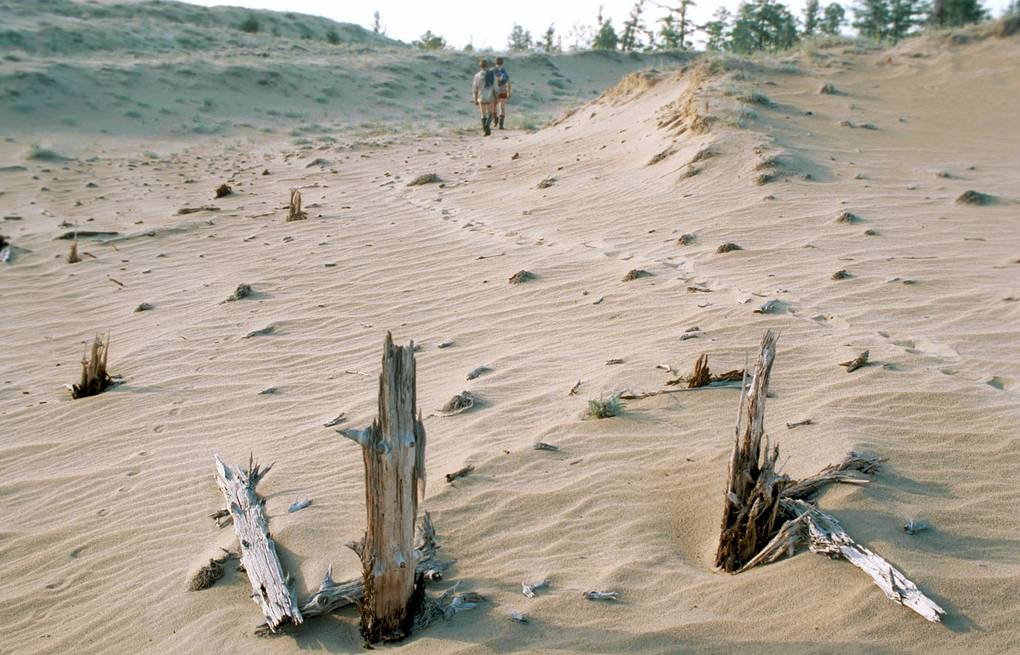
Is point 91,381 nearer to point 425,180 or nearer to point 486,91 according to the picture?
point 425,180

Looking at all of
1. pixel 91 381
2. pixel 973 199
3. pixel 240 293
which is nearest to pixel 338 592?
pixel 91 381

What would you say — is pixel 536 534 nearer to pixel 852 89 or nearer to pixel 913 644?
pixel 913 644

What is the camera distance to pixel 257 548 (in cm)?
345

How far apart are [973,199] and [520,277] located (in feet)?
13.6

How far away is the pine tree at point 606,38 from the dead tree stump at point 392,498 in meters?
36.9

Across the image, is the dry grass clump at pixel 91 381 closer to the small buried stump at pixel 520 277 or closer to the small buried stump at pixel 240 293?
the small buried stump at pixel 240 293

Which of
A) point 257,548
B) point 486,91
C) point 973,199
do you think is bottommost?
point 257,548

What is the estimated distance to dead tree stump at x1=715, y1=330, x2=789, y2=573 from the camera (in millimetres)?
2949

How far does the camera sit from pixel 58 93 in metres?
19.5

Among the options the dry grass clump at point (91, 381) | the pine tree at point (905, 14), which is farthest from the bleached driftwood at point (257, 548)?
the pine tree at point (905, 14)

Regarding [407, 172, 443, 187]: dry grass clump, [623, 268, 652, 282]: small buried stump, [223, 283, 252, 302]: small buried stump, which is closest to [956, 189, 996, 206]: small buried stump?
[623, 268, 652, 282]: small buried stump

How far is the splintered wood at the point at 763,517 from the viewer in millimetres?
2934

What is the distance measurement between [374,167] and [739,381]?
9.90 meters

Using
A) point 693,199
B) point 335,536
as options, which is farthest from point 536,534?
point 693,199
